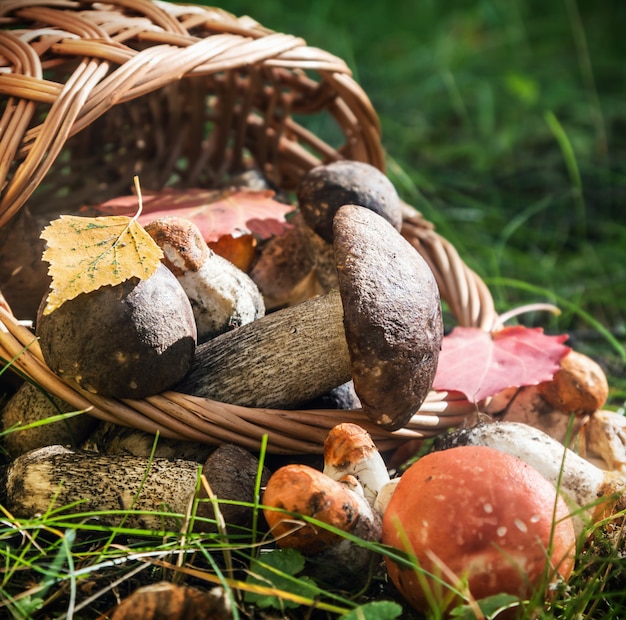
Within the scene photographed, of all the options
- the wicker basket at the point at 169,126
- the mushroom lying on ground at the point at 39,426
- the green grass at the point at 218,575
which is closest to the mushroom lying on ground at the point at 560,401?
the wicker basket at the point at 169,126

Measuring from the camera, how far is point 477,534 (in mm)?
1091

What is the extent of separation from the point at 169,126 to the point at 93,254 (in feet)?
3.91

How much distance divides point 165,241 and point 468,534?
901 millimetres

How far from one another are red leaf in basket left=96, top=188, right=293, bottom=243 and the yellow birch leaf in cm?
34

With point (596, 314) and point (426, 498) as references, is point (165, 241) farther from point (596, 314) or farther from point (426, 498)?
point (596, 314)

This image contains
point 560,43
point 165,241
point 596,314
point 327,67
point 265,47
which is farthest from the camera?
point 560,43

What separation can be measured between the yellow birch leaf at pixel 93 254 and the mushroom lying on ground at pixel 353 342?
1.01 feet

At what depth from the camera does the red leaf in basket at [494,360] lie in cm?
165

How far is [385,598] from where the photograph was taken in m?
1.26

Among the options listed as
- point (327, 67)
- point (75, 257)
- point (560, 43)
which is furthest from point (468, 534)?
point (560, 43)

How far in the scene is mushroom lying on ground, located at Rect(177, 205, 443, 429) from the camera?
134cm

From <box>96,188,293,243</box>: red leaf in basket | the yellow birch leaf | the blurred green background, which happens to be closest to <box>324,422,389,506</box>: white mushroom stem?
the yellow birch leaf

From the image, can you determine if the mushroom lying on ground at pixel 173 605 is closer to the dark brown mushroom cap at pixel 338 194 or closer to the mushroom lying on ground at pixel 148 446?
the mushroom lying on ground at pixel 148 446

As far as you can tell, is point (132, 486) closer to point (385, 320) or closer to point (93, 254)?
point (93, 254)
